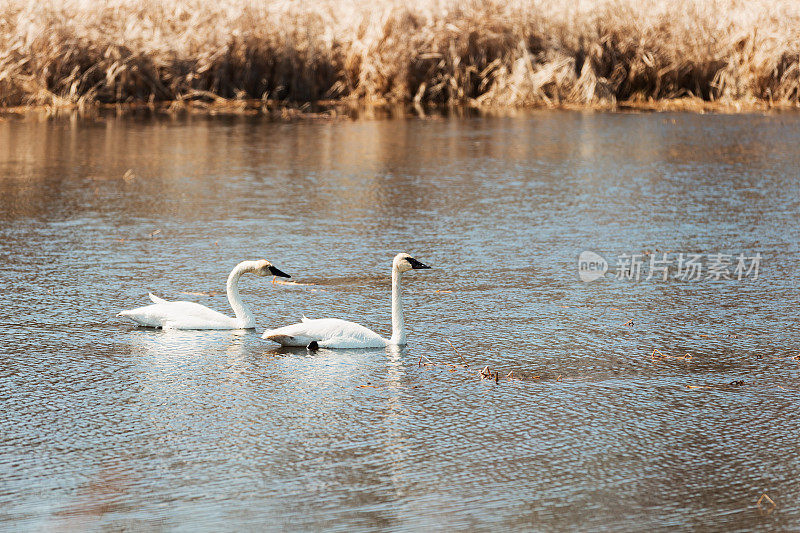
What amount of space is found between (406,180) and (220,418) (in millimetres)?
7892

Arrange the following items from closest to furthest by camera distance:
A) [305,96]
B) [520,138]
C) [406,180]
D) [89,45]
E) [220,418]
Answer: [220,418] < [406,180] < [520,138] < [89,45] < [305,96]

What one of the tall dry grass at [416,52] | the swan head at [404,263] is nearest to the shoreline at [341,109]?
the tall dry grass at [416,52]

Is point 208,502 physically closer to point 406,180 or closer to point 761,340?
point 761,340

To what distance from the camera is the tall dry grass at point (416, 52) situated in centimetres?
2138

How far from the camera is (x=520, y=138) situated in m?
16.9

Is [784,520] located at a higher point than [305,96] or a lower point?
lower

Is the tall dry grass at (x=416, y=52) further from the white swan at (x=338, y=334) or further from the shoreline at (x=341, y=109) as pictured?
the white swan at (x=338, y=334)

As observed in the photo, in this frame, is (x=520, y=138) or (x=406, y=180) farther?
(x=520, y=138)

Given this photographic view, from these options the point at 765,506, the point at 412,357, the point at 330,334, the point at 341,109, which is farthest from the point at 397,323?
the point at 341,109

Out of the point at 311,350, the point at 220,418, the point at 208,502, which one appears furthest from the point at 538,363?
the point at 208,502

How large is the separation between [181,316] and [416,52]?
609 inches

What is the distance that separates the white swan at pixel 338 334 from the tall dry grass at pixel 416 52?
1541 centimetres

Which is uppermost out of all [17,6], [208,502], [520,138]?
[17,6]

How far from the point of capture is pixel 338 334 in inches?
267
